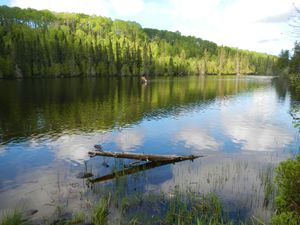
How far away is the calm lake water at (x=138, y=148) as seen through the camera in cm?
1912

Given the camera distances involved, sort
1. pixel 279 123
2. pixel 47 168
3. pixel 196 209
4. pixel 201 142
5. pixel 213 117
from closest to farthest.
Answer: pixel 196 209 < pixel 47 168 < pixel 201 142 < pixel 279 123 < pixel 213 117

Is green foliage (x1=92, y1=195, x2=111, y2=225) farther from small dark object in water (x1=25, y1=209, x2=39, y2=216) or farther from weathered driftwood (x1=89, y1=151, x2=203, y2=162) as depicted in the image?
weathered driftwood (x1=89, y1=151, x2=203, y2=162)

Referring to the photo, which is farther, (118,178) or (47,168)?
(47,168)

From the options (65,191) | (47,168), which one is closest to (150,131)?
(47,168)

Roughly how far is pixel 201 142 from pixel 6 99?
154 feet

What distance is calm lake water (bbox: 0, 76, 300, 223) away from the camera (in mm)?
19125

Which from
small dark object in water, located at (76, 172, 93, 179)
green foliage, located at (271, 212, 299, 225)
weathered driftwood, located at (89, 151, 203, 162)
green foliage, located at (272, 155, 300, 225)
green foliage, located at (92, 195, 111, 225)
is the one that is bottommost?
small dark object in water, located at (76, 172, 93, 179)

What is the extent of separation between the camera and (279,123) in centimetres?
4353

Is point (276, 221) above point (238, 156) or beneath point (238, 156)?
above

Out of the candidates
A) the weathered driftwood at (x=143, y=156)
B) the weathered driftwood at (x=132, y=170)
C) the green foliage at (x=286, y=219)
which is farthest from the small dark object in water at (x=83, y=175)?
the green foliage at (x=286, y=219)

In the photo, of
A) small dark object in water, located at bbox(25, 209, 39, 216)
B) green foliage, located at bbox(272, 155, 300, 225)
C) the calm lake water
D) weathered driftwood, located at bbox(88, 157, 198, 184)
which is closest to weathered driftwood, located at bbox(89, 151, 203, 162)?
weathered driftwood, located at bbox(88, 157, 198, 184)

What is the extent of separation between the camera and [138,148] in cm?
3014

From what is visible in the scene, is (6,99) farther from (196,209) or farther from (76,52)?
(76,52)

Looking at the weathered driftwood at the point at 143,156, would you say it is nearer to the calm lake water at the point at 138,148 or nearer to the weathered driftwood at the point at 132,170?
the weathered driftwood at the point at 132,170
